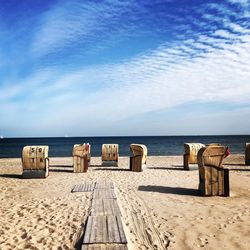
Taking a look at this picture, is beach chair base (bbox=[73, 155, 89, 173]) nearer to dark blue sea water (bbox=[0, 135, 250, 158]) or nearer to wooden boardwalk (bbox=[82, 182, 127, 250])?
wooden boardwalk (bbox=[82, 182, 127, 250])

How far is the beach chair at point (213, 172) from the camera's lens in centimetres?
1152

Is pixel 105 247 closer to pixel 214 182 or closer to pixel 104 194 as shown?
pixel 104 194

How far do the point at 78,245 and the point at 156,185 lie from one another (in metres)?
7.66

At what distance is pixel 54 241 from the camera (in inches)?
276

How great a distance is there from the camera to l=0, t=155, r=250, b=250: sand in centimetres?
704

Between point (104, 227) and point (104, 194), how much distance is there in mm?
4052

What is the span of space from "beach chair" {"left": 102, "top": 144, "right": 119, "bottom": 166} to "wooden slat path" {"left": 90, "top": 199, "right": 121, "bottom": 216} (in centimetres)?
1139

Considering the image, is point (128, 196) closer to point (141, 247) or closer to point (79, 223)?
point (79, 223)

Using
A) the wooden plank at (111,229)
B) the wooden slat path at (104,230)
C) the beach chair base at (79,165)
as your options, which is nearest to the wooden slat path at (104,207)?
the wooden slat path at (104,230)

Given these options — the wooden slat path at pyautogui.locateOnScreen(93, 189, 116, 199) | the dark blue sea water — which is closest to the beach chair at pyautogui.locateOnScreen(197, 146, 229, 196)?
the wooden slat path at pyautogui.locateOnScreen(93, 189, 116, 199)

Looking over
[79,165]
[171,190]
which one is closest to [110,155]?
[79,165]

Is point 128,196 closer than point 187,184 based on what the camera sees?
Yes

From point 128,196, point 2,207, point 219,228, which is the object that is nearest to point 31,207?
point 2,207

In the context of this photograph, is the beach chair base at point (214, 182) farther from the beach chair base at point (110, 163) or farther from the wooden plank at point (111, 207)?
the beach chair base at point (110, 163)
